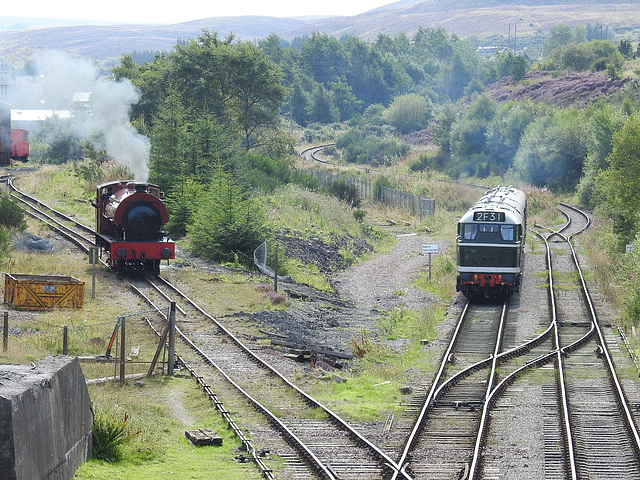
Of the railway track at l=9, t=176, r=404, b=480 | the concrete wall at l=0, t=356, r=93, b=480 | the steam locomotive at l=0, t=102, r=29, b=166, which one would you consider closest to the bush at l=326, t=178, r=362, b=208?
the steam locomotive at l=0, t=102, r=29, b=166

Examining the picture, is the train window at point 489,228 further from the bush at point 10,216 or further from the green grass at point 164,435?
the bush at point 10,216

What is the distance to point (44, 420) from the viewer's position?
10.1 m

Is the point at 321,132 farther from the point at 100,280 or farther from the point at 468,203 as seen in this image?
the point at 100,280

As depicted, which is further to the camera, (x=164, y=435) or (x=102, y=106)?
(x=102, y=106)

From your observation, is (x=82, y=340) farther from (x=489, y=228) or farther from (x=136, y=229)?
(x=489, y=228)

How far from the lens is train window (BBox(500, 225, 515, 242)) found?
2839cm

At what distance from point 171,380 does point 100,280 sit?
11203 millimetres

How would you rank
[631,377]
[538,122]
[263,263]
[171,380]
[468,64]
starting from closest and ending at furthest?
[171,380], [631,377], [263,263], [538,122], [468,64]

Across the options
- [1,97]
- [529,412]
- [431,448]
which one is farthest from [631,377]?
[1,97]

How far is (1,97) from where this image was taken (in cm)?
9769

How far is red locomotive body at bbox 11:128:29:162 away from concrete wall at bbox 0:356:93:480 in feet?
187

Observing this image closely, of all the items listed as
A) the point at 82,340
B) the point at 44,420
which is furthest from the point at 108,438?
the point at 82,340

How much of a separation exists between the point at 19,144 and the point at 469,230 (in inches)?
1831

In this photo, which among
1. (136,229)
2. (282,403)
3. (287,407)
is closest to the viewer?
(287,407)
